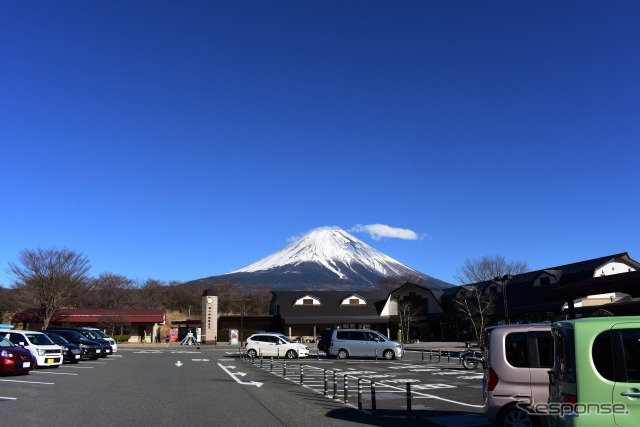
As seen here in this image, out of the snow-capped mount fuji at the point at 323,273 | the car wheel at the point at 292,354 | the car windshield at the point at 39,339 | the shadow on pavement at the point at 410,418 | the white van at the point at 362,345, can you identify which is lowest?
the car wheel at the point at 292,354

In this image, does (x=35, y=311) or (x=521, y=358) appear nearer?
(x=521, y=358)

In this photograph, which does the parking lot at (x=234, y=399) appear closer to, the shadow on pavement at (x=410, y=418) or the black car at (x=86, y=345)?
the shadow on pavement at (x=410, y=418)

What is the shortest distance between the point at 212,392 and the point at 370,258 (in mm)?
186647

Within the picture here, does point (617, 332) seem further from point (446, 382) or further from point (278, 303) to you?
point (278, 303)

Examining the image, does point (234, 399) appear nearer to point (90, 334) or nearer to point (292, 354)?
point (292, 354)

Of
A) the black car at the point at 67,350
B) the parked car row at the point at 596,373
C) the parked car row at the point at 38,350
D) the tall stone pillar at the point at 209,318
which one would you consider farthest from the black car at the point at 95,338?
the parked car row at the point at 596,373

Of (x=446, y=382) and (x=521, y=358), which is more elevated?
(x=521, y=358)

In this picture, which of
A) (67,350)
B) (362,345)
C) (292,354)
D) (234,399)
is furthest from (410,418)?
(292,354)

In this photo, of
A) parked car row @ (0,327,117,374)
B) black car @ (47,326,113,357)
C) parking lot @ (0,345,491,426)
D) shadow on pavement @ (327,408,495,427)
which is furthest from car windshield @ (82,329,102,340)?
shadow on pavement @ (327,408,495,427)

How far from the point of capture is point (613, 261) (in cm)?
4266

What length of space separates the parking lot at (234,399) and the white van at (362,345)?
9.88 m

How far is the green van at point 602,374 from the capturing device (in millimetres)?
4875

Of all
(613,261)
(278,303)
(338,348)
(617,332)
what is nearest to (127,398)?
(617,332)

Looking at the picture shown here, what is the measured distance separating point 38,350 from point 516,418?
1844 cm
